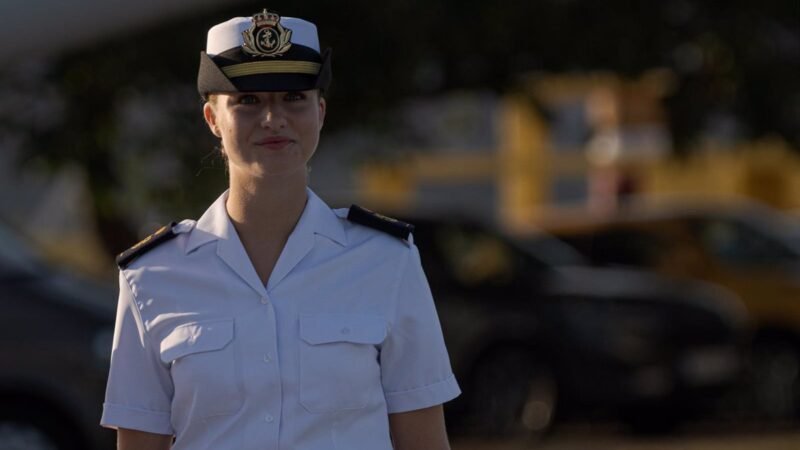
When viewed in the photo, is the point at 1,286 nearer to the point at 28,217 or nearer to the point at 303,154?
the point at 303,154

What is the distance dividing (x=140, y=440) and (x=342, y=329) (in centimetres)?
43

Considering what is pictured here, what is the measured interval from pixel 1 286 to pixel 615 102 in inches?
790

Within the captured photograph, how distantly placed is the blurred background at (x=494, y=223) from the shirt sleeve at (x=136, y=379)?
5466 millimetres

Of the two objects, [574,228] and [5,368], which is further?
[574,228]

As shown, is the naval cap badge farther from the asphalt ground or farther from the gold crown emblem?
the asphalt ground

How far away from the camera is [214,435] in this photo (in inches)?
122

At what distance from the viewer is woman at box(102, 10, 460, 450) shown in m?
3.07

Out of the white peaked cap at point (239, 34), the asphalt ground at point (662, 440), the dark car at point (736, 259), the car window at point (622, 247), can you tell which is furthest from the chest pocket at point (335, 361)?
the car window at point (622, 247)

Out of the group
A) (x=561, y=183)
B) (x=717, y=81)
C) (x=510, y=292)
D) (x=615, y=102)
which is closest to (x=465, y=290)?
(x=510, y=292)

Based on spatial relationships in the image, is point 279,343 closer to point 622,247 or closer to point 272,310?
point 272,310

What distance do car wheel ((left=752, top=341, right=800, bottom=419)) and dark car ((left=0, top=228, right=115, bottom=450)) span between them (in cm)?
697

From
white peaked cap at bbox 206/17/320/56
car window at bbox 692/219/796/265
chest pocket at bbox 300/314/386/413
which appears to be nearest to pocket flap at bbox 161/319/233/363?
chest pocket at bbox 300/314/386/413

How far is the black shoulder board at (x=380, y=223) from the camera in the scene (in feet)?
10.6

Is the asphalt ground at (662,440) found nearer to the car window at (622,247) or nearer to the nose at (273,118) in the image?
the car window at (622,247)
